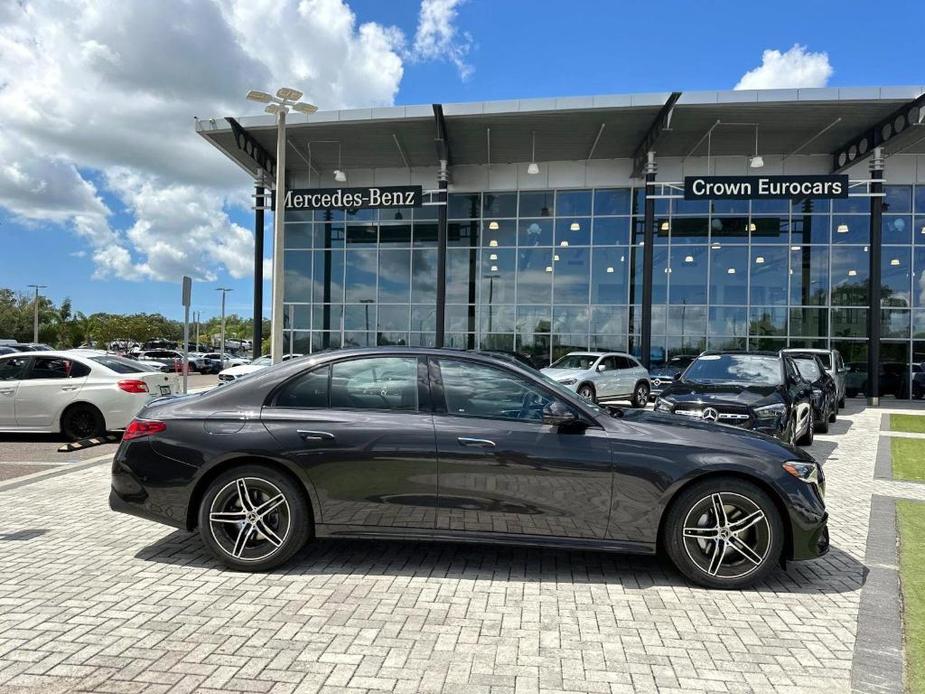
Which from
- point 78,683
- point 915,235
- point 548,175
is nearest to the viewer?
point 78,683

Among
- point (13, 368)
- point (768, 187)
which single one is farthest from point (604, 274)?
point (13, 368)

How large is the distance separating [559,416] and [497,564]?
123 cm

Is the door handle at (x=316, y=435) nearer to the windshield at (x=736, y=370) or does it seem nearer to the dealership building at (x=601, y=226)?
the windshield at (x=736, y=370)

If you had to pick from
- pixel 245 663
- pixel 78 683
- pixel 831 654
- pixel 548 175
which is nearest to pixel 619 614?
pixel 831 654

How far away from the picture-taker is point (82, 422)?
9242 millimetres

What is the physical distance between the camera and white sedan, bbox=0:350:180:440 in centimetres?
911

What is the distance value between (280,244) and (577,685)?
44.5 feet

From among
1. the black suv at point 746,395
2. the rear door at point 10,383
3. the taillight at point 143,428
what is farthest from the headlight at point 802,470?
the rear door at point 10,383

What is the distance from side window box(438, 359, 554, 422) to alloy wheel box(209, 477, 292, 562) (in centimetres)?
136

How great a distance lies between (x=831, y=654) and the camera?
9.73ft

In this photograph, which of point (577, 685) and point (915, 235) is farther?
point (915, 235)

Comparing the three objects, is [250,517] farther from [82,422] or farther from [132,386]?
[82,422]

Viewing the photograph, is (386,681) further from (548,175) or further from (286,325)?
(286,325)

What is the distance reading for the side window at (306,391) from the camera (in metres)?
4.09
